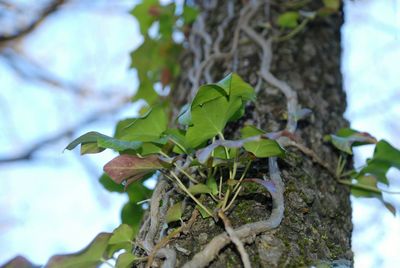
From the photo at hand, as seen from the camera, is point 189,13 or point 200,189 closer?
point 200,189

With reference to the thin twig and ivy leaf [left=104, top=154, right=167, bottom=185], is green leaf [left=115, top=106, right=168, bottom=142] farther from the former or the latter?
the thin twig

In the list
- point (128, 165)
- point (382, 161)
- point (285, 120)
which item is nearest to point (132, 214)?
point (128, 165)

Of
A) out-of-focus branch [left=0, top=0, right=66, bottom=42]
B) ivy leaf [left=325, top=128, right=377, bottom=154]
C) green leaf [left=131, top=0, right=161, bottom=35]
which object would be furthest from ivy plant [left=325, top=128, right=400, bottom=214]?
out-of-focus branch [left=0, top=0, right=66, bottom=42]

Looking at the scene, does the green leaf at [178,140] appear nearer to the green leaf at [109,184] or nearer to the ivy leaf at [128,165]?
the ivy leaf at [128,165]

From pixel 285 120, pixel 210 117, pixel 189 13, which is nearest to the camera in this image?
pixel 210 117

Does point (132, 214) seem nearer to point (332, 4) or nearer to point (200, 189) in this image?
point (200, 189)

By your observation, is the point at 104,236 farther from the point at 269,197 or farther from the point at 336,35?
the point at 336,35

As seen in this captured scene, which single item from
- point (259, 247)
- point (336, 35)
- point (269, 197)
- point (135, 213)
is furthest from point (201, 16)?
point (259, 247)
